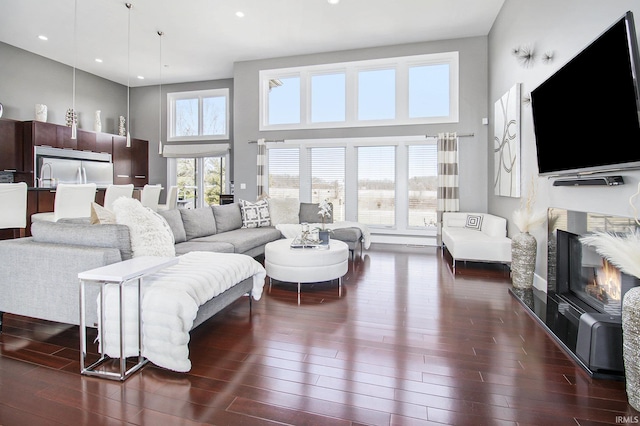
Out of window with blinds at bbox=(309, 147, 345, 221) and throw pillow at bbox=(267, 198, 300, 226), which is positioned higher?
window with blinds at bbox=(309, 147, 345, 221)

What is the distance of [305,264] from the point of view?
3527 millimetres

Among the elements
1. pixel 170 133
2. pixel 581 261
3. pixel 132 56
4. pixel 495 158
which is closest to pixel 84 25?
pixel 132 56

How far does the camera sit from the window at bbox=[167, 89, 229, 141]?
8.52 m

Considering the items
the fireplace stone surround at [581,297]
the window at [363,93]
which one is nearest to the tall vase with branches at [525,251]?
the fireplace stone surround at [581,297]

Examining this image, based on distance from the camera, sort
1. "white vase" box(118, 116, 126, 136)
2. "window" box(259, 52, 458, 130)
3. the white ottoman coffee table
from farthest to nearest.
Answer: "white vase" box(118, 116, 126, 136) → "window" box(259, 52, 458, 130) → the white ottoman coffee table

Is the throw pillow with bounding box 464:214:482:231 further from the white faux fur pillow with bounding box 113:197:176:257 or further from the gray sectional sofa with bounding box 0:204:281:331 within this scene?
the white faux fur pillow with bounding box 113:197:176:257

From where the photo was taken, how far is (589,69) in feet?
7.95

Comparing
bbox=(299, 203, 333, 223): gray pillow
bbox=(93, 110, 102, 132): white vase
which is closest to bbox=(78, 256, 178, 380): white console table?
bbox=(299, 203, 333, 223): gray pillow

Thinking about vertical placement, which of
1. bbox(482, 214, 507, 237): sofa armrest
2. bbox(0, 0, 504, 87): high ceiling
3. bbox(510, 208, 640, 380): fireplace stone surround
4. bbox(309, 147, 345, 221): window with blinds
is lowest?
bbox(510, 208, 640, 380): fireplace stone surround

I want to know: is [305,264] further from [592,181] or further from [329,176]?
[329,176]

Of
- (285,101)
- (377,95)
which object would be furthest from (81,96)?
(377,95)

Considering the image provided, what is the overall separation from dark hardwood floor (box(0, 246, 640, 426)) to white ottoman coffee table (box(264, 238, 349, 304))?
484 millimetres

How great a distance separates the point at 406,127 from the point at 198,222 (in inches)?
166

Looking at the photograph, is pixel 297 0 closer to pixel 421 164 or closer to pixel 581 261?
pixel 421 164
